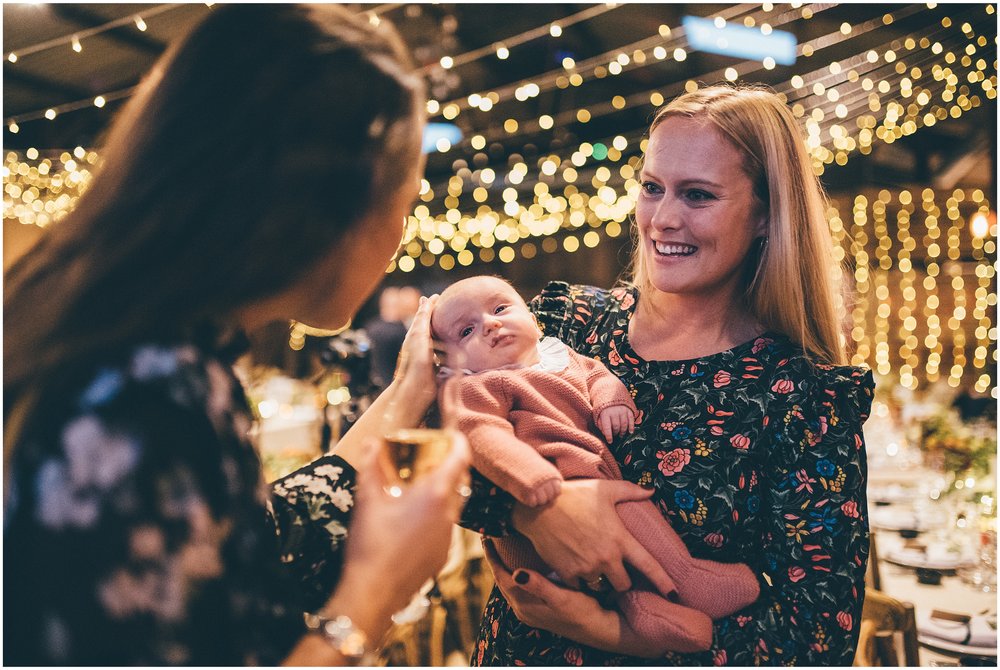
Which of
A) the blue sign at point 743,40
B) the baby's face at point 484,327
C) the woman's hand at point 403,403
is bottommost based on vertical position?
the woman's hand at point 403,403

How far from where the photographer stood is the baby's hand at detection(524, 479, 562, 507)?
1.34m

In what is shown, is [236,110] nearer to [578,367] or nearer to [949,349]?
[578,367]

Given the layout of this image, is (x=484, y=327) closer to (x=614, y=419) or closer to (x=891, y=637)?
(x=614, y=419)

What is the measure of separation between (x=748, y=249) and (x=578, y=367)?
0.47 m

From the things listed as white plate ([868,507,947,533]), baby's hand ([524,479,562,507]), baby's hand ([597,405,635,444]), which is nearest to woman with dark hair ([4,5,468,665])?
baby's hand ([524,479,562,507])

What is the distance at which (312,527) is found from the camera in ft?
3.89

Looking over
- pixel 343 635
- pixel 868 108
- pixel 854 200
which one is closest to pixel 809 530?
pixel 343 635

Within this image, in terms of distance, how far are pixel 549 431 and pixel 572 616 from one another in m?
0.37

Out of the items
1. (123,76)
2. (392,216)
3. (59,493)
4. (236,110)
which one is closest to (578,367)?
(392,216)

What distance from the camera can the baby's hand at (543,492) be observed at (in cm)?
134

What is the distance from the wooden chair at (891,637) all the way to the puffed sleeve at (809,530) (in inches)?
31.1

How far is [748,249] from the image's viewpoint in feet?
5.30

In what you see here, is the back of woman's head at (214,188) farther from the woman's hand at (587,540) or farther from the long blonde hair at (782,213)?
the long blonde hair at (782,213)

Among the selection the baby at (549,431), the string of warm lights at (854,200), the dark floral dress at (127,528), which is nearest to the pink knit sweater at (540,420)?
the baby at (549,431)
